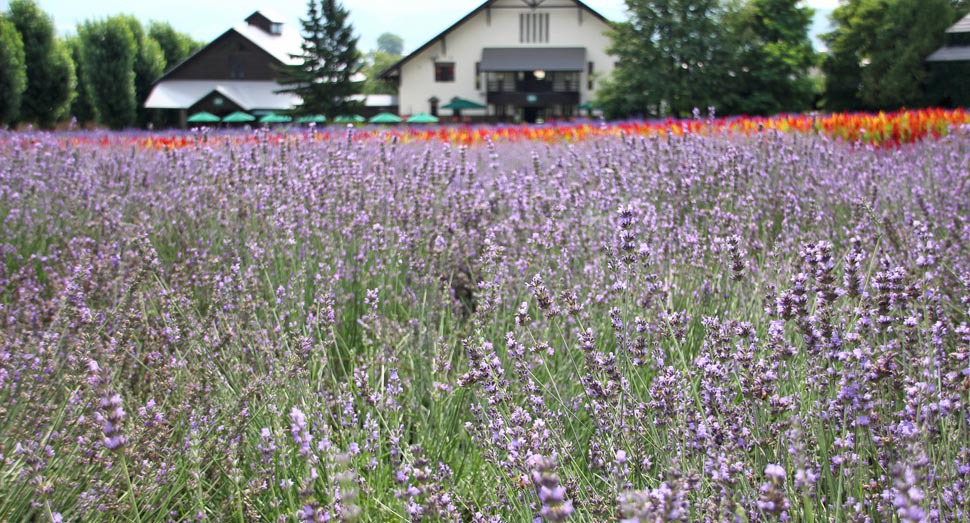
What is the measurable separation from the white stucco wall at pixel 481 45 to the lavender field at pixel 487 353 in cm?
3494

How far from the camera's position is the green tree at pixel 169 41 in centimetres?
4950

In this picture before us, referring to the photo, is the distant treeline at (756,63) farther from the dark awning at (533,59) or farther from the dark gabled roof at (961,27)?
the dark awning at (533,59)

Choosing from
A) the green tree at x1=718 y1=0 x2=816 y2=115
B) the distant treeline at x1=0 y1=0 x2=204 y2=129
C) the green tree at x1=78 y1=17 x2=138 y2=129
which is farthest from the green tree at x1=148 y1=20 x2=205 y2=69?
the green tree at x1=718 y1=0 x2=816 y2=115

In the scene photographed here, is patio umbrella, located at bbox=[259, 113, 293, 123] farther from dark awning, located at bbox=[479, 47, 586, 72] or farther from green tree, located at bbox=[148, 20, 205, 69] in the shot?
green tree, located at bbox=[148, 20, 205, 69]

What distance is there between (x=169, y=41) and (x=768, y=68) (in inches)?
1413

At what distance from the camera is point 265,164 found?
5.59 metres

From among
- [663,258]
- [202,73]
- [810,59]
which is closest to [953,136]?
[663,258]

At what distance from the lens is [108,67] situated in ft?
113

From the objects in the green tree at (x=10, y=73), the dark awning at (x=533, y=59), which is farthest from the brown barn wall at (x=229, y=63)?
the green tree at (x=10, y=73)

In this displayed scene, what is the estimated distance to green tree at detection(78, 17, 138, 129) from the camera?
3419 cm

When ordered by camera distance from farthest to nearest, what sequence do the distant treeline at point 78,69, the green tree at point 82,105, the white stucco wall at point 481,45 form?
the white stucco wall at point 481,45, the green tree at point 82,105, the distant treeline at point 78,69

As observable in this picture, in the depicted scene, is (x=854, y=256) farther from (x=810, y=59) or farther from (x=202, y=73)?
(x=202, y=73)

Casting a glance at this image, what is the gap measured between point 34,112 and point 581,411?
30.8 meters

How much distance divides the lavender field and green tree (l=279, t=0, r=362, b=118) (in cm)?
2612
